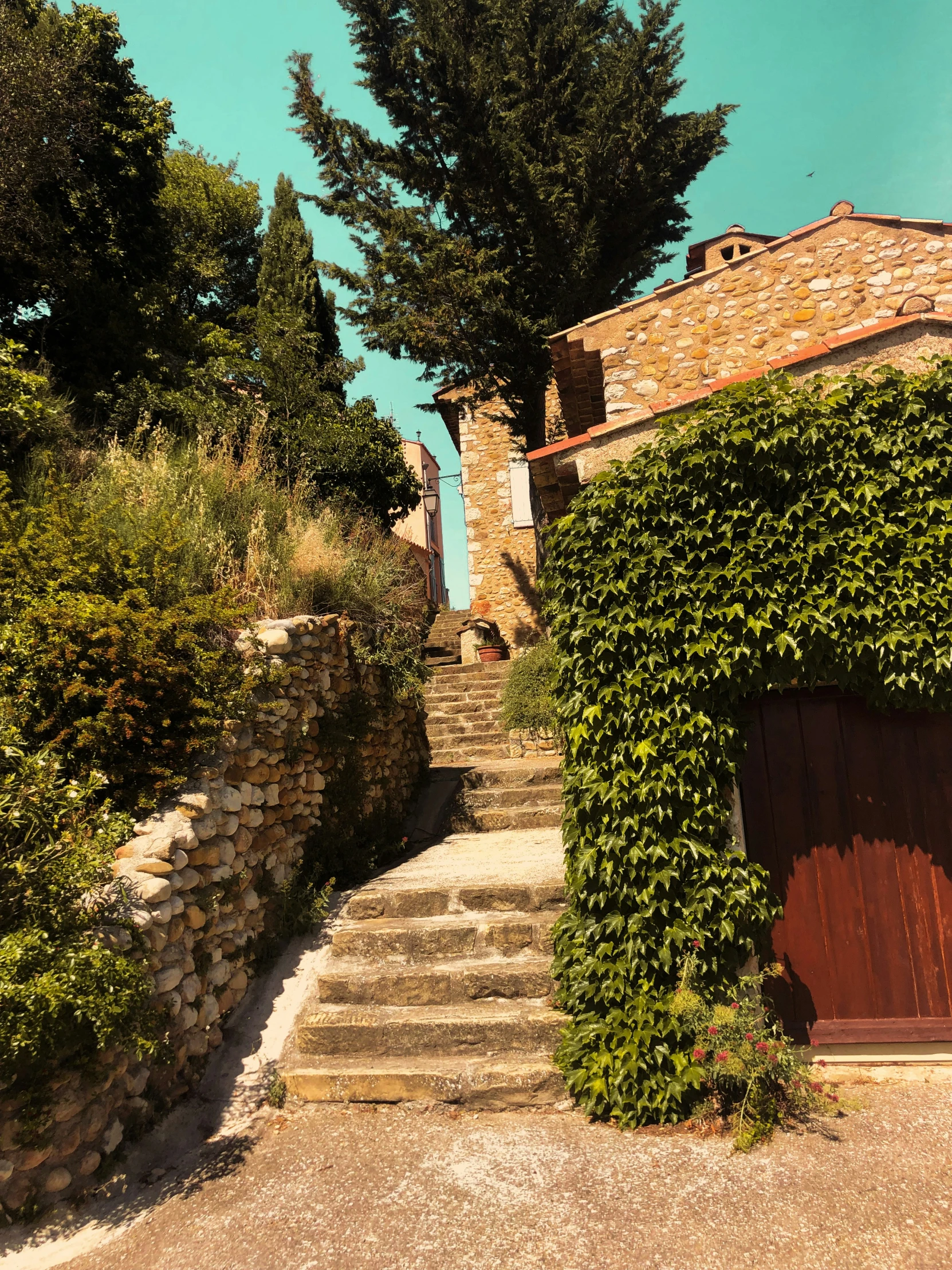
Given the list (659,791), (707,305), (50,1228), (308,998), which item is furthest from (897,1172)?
(707,305)

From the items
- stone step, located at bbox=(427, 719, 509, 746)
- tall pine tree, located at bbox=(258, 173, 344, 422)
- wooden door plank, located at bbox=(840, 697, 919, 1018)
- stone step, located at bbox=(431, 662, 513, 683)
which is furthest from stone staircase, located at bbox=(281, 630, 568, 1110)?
tall pine tree, located at bbox=(258, 173, 344, 422)

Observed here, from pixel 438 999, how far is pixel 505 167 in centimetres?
1071

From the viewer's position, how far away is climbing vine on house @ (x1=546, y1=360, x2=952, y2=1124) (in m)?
3.57

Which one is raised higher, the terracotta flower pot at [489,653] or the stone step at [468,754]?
the terracotta flower pot at [489,653]

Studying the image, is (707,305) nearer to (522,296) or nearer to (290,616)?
(290,616)

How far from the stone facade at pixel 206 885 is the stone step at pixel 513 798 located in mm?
1245

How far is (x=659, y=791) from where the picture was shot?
11.9 feet

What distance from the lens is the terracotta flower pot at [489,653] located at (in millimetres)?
12523

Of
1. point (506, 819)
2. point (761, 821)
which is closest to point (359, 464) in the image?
point (506, 819)

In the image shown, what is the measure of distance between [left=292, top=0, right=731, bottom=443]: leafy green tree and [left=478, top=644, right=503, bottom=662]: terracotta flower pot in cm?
374

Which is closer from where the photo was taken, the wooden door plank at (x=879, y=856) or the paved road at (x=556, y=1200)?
the paved road at (x=556, y=1200)

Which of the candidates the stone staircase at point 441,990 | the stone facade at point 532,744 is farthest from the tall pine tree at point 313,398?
the stone staircase at point 441,990

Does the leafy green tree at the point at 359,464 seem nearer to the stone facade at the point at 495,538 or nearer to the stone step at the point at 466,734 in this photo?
the stone step at the point at 466,734

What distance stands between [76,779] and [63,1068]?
4.25ft
